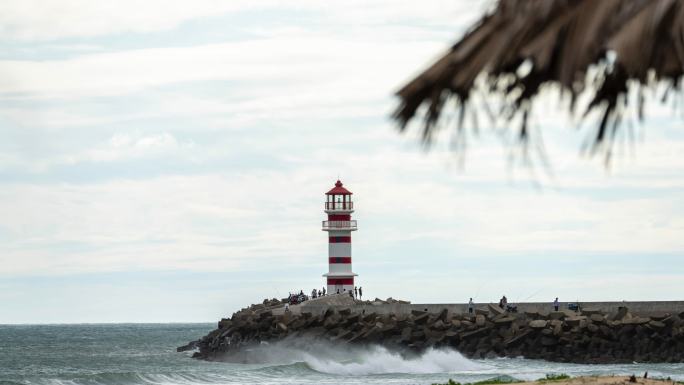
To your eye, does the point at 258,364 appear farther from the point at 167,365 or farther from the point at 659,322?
the point at 659,322

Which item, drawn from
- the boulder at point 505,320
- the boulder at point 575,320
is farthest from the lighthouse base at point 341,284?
the boulder at point 575,320

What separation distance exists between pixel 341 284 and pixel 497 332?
9075mm

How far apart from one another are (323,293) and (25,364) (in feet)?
42.6

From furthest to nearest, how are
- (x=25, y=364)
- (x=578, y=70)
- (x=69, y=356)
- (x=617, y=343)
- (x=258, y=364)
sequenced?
1. (x=69, y=356)
2. (x=25, y=364)
3. (x=258, y=364)
4. (x=617, y=343)
5. (x=578, y=70)

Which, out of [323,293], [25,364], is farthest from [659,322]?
[25,364]

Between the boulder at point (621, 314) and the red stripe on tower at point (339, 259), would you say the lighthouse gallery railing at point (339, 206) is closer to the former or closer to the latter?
the red stripe on tower at point (339, 259)

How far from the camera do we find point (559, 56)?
540 cm

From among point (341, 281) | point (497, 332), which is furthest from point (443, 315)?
point (341, 281)

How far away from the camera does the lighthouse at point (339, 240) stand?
4453 centimetres

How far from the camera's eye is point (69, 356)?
58.8 metres

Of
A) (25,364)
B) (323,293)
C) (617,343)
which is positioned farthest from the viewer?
(25,364)

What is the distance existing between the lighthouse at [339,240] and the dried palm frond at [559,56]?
3879cm

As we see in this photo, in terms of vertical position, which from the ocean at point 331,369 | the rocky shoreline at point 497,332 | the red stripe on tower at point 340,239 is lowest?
the ocean at point 331,369

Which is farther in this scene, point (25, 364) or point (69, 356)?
Result: point (69, 356)
